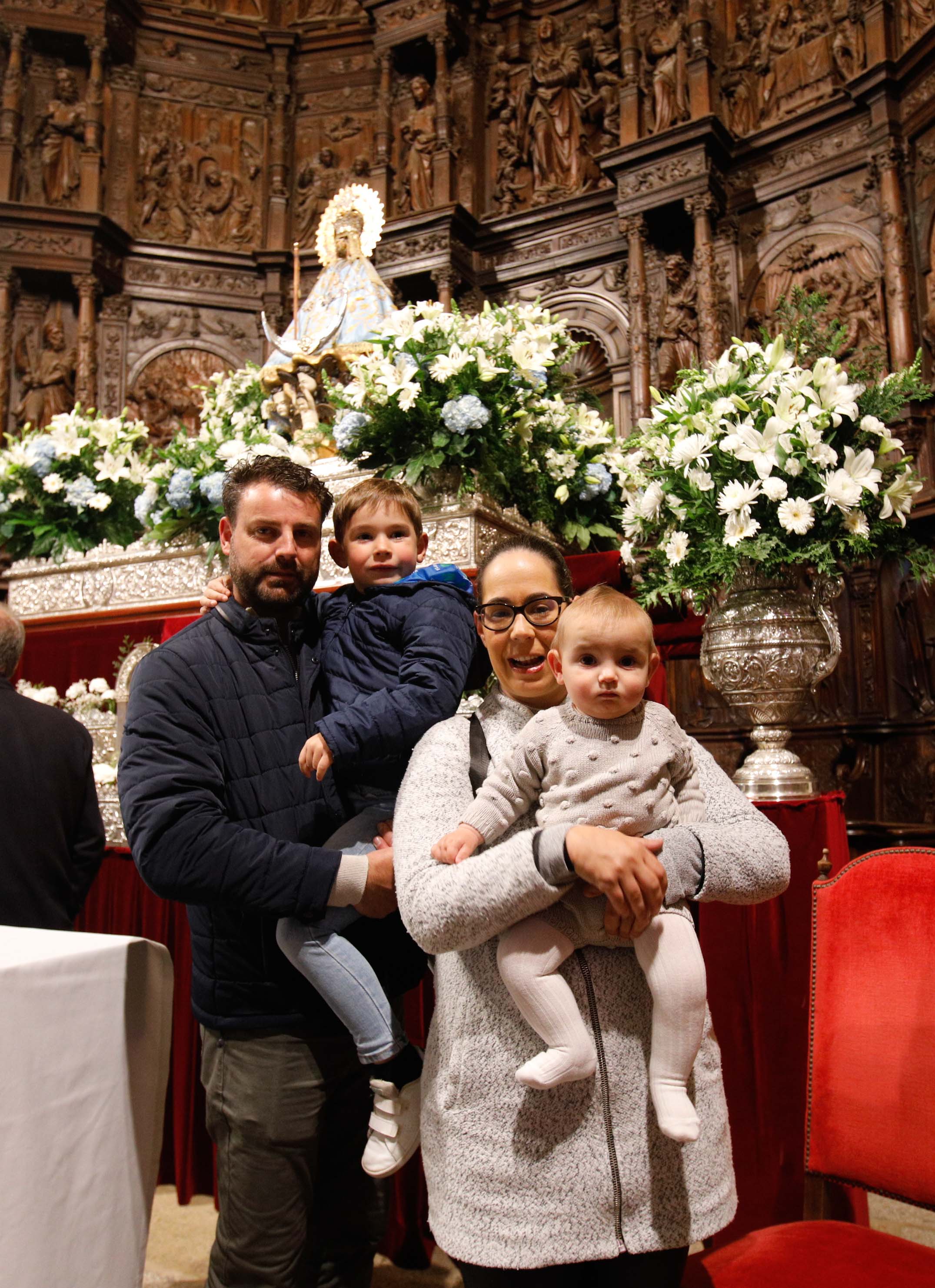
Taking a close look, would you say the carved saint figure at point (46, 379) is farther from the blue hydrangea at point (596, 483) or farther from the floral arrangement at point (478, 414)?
the blue hydrangea at point (596, 483)

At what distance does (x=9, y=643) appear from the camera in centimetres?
248

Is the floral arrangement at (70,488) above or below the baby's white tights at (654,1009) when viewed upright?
above

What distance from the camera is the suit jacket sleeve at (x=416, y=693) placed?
5.08ft

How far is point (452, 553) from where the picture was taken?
3248mm

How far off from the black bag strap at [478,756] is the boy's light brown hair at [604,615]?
18 centimetres

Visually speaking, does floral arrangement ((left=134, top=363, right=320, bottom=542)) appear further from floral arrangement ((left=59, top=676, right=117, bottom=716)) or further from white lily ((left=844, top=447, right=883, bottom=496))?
white lily ((left=844, top=447, right=883, bottom=496))

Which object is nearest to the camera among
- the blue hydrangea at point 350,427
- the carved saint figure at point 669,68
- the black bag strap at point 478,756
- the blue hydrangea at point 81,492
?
the black bag strap at point 478,756

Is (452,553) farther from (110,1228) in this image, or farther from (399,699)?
(110,1228)

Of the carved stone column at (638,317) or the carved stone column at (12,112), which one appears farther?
the carved stone column at (12,112)

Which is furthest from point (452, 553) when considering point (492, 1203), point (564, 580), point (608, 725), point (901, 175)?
point (901, 175)

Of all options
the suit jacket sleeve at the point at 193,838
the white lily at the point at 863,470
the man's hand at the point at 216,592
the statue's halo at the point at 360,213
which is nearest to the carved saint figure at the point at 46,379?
the statue's halo at the point at 360,213

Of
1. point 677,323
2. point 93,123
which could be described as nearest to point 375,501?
point 677,323

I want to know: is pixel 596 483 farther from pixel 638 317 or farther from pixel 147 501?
pixel 638 317

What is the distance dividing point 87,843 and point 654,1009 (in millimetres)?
1676
